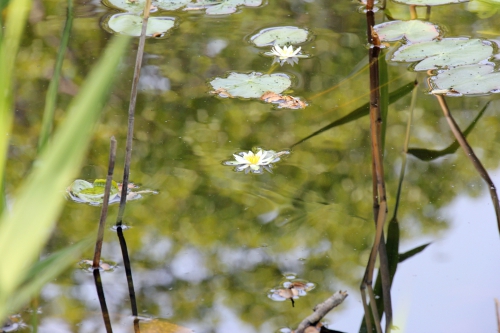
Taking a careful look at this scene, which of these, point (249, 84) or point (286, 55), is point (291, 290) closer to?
point (249, 84)

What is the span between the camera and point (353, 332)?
1183 millimetres

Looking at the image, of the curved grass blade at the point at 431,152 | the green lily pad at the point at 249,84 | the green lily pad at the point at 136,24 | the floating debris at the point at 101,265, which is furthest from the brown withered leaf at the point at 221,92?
the floating debris at the point at 101,265

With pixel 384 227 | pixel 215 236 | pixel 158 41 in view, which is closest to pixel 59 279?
pixel 215 236

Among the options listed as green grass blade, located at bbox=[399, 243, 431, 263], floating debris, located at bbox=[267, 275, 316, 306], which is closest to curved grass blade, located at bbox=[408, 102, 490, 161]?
green grass blade, located at bbox=[399, 243, 431, 263]

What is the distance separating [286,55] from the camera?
233cm

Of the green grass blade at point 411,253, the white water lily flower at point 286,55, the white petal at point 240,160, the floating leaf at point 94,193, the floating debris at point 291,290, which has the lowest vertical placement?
the floating debris at point 291,290

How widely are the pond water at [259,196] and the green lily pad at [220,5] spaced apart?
0.95 feet

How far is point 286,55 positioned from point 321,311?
1.42 meters

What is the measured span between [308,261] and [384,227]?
235 millimetres

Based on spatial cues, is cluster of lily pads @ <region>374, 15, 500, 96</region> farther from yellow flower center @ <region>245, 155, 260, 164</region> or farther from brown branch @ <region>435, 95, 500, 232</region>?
yellow flower center @ <region>245, 155, 260, 164</region>

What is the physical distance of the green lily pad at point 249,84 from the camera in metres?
2.09

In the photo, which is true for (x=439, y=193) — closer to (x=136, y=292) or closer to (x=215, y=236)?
(x=215, y=236)

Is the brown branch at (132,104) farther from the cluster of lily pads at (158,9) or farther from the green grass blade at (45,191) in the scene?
the cluster of lily pads at (158,9)

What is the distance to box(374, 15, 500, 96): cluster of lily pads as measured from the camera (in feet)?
6.74
